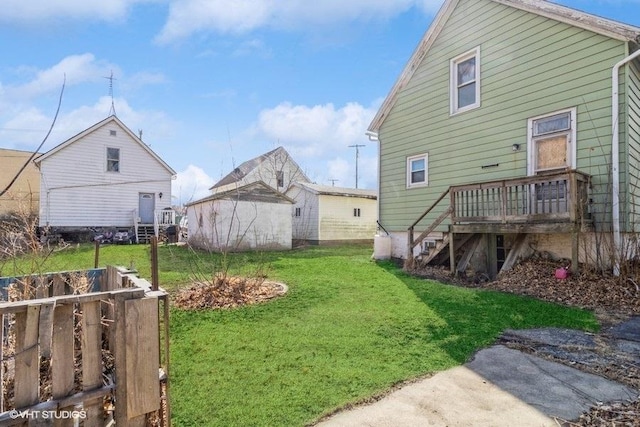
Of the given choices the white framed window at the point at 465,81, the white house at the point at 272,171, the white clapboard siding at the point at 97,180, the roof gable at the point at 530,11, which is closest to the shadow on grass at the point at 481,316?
→ the roof gable at the point at 530,11

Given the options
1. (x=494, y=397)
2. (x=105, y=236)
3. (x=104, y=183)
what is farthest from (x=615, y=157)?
(x=104, y=183)

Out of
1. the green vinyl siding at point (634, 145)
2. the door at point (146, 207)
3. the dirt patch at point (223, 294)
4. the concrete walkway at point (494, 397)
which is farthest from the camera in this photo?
the door at point (146, 207)

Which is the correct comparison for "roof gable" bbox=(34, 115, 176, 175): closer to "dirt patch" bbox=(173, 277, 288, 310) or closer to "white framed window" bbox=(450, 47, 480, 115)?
"dirt patch" bbox=(173, 277, 288, 310)

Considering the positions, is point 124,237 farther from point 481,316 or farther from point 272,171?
point 481,316

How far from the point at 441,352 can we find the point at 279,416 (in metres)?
2.10

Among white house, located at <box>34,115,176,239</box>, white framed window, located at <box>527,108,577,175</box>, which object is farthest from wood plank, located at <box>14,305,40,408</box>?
white house, located at <box>34,115,176,239</box>

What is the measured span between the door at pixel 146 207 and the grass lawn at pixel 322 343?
1460 cm

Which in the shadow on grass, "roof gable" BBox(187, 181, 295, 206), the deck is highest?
"roof gable" BBox(187, 181, 295, 206)

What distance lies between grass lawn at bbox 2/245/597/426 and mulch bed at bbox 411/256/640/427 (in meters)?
0.61

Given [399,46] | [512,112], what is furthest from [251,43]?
[512,112]

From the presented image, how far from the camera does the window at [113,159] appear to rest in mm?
19062

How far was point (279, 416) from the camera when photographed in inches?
103

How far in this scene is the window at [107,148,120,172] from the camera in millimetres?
19062

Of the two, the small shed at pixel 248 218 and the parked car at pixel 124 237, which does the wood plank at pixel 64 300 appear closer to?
the small shed at pixel 248 218
